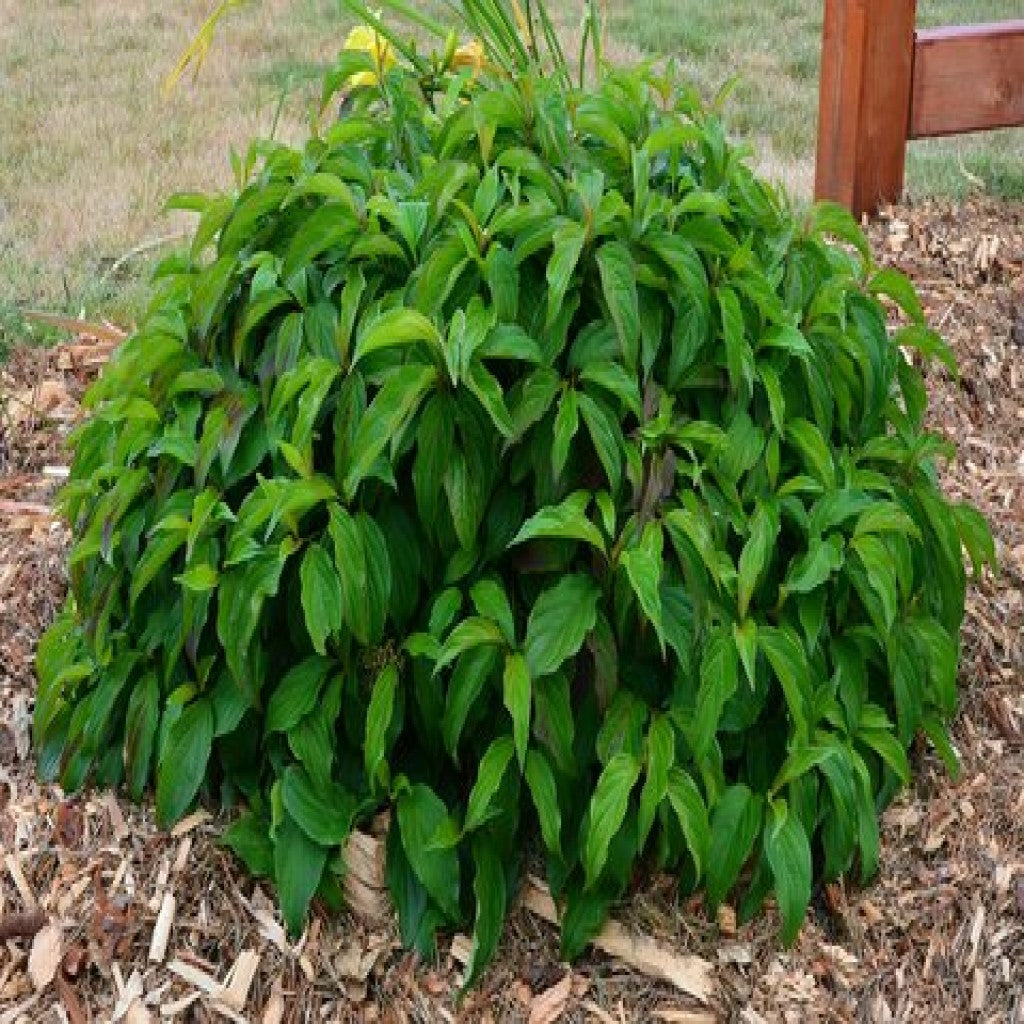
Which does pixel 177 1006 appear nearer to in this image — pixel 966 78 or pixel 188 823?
pixel 188 823

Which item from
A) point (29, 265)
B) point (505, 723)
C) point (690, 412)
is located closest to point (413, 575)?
point (505, 723)

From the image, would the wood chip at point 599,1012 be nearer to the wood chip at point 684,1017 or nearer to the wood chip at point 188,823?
the wood chip at point 684,1017

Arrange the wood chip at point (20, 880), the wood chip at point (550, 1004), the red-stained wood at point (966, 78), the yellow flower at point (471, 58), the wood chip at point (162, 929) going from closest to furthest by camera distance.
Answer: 1. the wood chip at point (550, 1004)
2. the wood chip at point (162, 929)
3. the wood chip at point (20, 880)
4. the yellow flower at point (471, 58)
5. the red-stained wood at point (966, 78)

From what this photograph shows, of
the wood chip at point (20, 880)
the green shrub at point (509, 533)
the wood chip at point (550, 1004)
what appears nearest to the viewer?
the green shrub at point (509, 533)

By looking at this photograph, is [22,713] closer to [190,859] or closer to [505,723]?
[190,859]

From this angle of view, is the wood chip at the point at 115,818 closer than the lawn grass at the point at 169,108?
Yes

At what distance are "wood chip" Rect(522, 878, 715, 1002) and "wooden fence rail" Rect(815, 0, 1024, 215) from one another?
9.88 feet

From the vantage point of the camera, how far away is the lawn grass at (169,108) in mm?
5738

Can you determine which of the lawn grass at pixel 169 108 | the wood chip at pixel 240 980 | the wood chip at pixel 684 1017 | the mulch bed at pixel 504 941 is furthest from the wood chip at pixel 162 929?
the lawn grass at pixel 169 108

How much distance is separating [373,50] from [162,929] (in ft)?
5.20

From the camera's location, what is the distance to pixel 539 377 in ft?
8.57

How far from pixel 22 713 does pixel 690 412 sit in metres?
1.36

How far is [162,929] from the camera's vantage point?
2.87 m

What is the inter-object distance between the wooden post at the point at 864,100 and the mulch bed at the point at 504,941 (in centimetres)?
228
